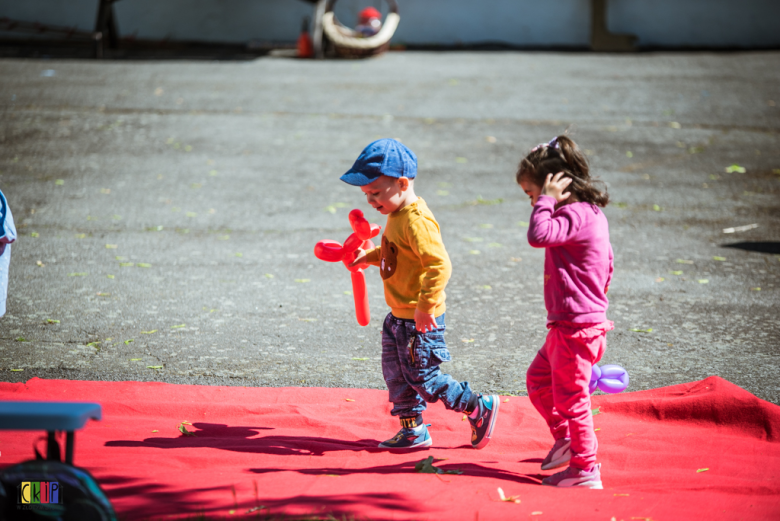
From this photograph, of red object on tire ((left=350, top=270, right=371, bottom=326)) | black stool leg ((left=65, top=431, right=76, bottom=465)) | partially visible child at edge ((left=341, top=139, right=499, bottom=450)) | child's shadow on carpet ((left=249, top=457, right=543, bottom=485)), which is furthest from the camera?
red object on tire ((left=350, top=270, right=371, bottom=326))

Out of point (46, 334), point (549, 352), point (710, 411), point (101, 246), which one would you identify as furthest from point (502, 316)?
point (101, 246)

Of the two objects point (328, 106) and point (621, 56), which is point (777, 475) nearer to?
point (328, 106)

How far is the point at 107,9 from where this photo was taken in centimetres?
1603

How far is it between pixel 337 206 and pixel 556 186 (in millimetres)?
6064

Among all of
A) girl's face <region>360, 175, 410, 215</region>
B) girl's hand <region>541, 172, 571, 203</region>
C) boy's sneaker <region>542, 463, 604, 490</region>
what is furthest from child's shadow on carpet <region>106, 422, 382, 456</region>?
girl's hand <region>541, 172, 571, 203</region>

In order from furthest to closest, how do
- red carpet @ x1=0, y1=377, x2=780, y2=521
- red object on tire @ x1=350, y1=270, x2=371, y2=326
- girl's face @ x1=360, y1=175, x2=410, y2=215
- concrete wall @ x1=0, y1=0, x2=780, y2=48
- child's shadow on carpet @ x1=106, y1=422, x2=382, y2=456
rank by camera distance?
concrete wall @ x1=0, y1=0, x2=780, y2=48
red object on tire @ x1=350, y1=270, x2=371, y2=326
child's shadow on carpet @ x1=106, y1=422, x2=382, y2=456
girl's face @ x1=360, y1=175, x2=410, y2=215
red carpet @ x1=0, y1=377, x2=780, y2=521

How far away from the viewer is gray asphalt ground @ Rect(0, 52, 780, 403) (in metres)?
5.27

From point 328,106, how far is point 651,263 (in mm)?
7629

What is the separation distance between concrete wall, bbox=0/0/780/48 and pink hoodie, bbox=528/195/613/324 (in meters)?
16.2

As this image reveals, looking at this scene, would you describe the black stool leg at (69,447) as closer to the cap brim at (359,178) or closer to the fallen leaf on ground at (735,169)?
the cap brim at (359,178)

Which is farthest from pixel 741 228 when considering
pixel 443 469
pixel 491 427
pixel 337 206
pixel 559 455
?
pixel 443 469

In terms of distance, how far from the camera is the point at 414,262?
144 inches

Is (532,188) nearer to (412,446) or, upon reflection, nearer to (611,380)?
(611,380)

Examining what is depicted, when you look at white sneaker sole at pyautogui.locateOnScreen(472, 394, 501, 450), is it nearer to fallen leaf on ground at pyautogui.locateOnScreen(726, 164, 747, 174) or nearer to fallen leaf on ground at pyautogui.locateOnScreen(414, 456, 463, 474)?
fallen leaf on ground at pyautogui.locateOnScreen(414, 456, 463, 474)
